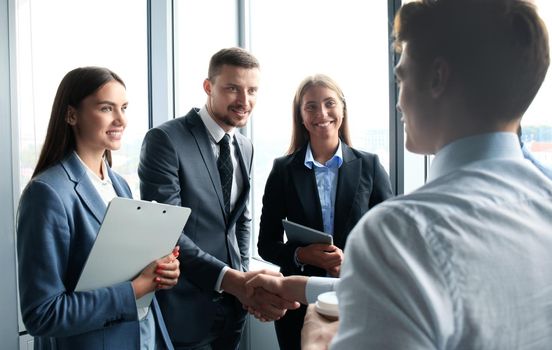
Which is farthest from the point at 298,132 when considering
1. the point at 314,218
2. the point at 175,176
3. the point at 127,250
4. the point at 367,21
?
the point at 127,250

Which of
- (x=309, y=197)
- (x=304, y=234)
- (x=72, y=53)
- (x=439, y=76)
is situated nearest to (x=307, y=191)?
(x=309, y=197)

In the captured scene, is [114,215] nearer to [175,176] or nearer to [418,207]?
[175,176]

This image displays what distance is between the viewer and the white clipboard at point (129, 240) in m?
1.34

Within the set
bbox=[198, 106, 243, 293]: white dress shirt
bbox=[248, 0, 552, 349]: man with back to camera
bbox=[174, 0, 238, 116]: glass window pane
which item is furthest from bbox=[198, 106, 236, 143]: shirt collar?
bbox=[248, 0, 552, 349]: man with back to camera

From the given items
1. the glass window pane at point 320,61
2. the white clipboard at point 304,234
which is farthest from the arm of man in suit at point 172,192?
the glass window pane at point 320,61

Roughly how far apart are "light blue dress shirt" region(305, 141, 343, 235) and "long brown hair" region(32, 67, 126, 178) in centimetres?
93

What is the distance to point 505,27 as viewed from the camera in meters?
0.61

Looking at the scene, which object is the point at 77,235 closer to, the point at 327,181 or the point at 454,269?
the point at 327,181

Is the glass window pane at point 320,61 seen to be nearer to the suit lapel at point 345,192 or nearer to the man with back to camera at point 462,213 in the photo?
the suit lapel at point 345,192

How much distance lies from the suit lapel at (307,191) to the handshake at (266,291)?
28 cm

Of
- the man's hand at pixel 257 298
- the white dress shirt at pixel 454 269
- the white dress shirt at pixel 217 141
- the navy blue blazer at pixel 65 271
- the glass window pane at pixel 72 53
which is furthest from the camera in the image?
the glass window pane at pixel 72 53

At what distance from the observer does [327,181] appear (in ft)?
6.82

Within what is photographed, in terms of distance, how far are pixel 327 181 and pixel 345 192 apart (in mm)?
113

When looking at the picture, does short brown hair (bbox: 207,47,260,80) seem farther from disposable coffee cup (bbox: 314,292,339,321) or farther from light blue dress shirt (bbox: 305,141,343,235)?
disposable coffee cup (bbox: 314,292,339,321)
